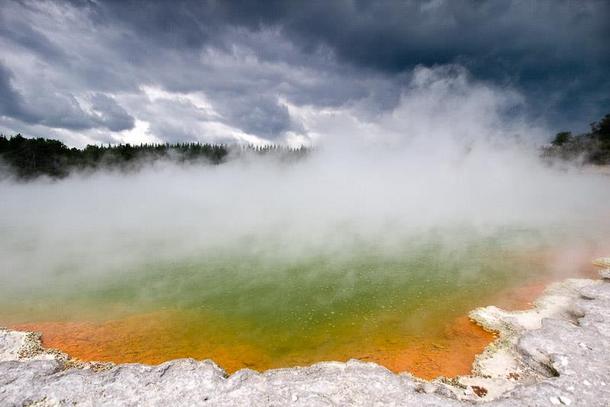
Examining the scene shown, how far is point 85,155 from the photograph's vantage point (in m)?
52.0

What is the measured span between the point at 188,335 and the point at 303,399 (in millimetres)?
3984

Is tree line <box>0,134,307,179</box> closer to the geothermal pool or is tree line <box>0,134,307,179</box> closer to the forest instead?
the forest

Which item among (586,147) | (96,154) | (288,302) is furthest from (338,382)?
(96,154)

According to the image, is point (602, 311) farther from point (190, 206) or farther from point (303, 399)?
point (190, 206)

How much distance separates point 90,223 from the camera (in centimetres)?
2128

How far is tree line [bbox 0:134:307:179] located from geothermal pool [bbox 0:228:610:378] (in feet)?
122

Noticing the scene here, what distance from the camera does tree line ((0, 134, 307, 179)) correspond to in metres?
41.5

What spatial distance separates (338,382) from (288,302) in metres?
4.02

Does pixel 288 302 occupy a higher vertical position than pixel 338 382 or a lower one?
lower

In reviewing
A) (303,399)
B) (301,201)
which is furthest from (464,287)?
(301,201)

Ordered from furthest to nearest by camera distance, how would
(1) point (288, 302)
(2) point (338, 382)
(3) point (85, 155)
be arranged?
1. (3) point (85, 155)
2. (1) point (288, 302)
3. (2) point (338, 382)

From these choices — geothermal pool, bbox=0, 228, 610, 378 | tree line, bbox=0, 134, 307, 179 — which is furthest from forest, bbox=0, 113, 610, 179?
geothermal pool, bbox=0, 228, 610, 378

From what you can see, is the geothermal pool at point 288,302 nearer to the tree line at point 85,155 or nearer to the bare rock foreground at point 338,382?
the bare rock foreground at point 338,382

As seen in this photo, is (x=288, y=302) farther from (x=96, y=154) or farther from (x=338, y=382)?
(x=96, y=154)
